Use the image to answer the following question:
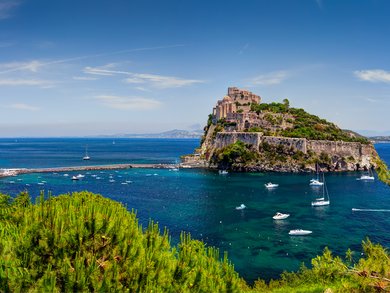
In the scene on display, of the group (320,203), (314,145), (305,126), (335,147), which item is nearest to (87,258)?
(320,203)

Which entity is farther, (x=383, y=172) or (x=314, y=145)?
(x=314, y=145)

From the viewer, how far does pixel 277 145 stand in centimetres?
9212

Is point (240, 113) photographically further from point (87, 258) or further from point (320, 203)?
point (87, 258)

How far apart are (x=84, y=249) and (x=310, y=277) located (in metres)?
16.3

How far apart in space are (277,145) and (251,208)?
45.7 metres

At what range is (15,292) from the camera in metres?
9.02

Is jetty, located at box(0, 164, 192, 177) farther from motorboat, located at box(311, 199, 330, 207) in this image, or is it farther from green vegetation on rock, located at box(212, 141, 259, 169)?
motorboat, located at box(311, 199, 330, 207)

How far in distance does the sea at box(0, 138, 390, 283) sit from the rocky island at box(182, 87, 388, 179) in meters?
7.35

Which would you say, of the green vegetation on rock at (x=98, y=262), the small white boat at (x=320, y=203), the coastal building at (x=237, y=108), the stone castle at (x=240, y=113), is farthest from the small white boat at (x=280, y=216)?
the coastal building at (x=237, y=108)

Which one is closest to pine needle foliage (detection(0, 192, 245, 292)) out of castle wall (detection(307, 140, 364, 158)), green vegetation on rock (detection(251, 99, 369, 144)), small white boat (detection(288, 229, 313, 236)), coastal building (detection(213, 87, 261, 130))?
small white boat (detection(288, 229, 313, 236))

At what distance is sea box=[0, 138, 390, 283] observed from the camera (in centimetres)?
3244

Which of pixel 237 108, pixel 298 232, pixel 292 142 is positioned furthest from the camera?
pixel 237 108

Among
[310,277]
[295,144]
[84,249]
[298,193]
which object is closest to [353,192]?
[298,193]

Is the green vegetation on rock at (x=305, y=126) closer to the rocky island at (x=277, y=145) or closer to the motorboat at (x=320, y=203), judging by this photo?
the rocky island at (x=277, y=145)
